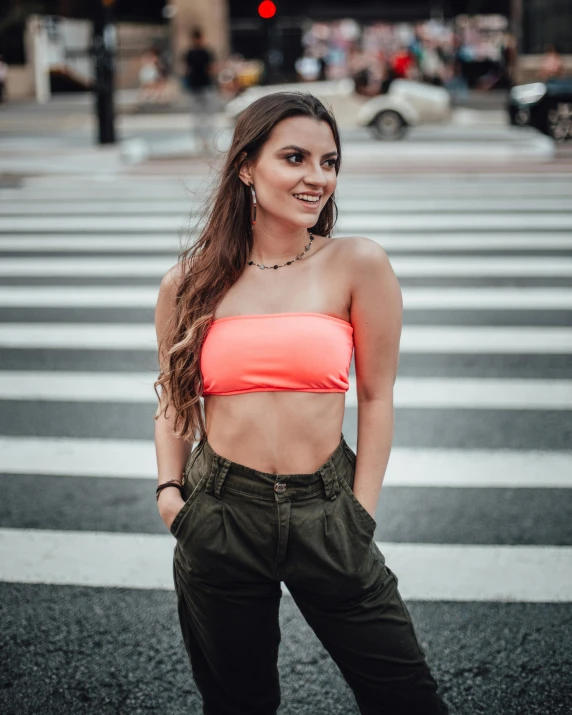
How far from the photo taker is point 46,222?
12.4 meters

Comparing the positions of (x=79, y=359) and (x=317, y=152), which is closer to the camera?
(x=317, y=152)

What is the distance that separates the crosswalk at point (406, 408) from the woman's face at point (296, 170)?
1.92m

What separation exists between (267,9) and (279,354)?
2325cm

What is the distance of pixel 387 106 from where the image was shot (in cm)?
2097

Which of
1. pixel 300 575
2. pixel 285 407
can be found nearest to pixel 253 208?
pixel 285 407

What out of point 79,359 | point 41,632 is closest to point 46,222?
point 79,359

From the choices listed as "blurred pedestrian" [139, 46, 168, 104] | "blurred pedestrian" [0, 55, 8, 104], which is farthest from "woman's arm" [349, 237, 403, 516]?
"blurred pedestrian" [0, 55, 8, 104]

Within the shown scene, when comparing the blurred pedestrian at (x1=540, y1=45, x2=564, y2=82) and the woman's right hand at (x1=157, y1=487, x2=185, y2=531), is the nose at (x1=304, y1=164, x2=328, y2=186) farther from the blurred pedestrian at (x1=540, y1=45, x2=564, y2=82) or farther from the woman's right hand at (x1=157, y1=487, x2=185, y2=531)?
the blurred pedestrian at (x1=540, y1=45, x2=564, y2=82)

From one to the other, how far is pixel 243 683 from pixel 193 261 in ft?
3.56

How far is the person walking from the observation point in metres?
18.3

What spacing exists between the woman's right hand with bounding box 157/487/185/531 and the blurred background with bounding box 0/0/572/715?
0.90m

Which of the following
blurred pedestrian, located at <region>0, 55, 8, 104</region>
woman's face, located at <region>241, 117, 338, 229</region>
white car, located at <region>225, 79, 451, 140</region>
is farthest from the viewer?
blurred pedestrian, located at <region>0, 55, 8, 104</region>

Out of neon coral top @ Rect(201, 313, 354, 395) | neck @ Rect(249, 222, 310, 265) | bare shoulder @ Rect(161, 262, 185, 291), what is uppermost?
neck @ Rect(249, 222, 310, 265)

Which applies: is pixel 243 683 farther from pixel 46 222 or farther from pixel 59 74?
pixel 59 74
